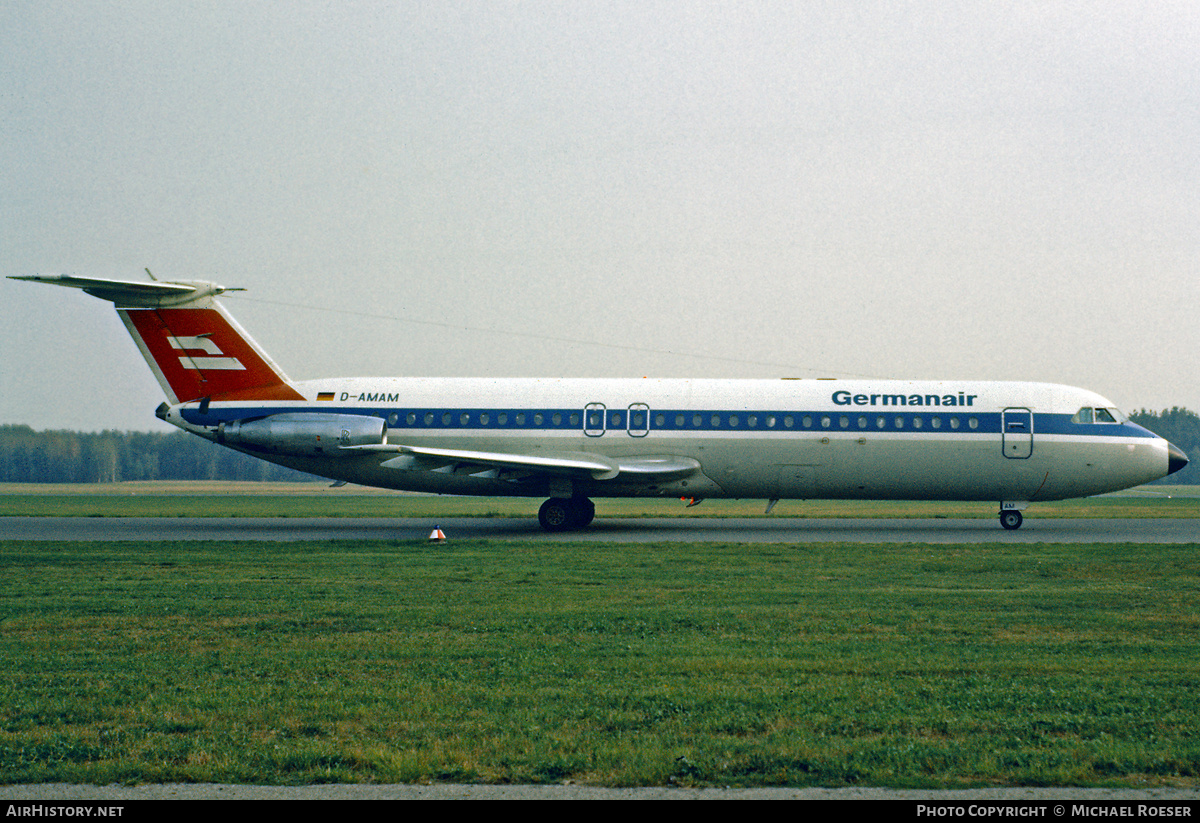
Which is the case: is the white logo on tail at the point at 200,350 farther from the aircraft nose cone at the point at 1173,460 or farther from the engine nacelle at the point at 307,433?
the aircraft nose cone at the point at 1173,460

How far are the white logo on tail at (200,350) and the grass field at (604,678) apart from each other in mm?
12387

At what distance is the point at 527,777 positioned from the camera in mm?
5734

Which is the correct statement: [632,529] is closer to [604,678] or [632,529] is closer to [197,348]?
[197,348]

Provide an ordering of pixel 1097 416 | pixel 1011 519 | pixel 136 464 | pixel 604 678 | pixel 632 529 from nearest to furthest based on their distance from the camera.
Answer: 1. pixel 604 678
2. pixel 1097 416
3. pixel 1011 519
4. pixel 632 529
5. pixel 136 464

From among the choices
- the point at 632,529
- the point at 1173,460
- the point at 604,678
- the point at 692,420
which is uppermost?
the point at 692,420

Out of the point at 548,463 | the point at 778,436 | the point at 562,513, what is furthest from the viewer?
the point at 562,513

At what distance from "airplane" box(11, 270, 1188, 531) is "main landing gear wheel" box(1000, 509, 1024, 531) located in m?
0.03

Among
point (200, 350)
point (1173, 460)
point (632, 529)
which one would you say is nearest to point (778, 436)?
point (632, 529)

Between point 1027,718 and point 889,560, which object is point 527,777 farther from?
point 889,560

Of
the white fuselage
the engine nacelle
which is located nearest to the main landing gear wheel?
the white fuselage

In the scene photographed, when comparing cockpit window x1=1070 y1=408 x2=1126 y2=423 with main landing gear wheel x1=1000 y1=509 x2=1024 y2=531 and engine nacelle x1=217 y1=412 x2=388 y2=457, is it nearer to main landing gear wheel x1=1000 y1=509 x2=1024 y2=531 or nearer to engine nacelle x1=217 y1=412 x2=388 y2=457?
main landing gear wheel x1=1000 y1=509 x2=1024 y2=531

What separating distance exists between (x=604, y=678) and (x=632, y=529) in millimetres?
19167

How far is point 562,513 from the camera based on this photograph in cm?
2677

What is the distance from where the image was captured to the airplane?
26.5 meters
